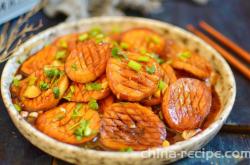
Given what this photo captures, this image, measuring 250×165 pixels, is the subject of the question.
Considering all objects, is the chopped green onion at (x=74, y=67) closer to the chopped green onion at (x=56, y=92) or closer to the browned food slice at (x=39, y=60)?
the chopped green onion at (x=56, y=92)

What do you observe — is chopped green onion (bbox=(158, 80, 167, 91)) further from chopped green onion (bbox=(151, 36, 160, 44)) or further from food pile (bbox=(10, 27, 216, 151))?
chopped green onion (bbox=(151, 36, 160, 44))

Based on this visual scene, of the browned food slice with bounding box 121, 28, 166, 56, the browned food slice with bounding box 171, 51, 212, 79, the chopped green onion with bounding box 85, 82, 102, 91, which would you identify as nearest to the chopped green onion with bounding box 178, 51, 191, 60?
the browned food slice with bounding box 171, 51, 212, 79

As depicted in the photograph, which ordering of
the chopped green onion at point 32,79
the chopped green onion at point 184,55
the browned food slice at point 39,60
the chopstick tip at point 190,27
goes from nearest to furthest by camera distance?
the chopped green onion at point 32,79
the browned food slice at point 39,60
the chopped green onion at point 184,55
the chopstick tip at point 190,27

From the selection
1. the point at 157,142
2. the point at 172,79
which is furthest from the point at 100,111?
the point at 172,79

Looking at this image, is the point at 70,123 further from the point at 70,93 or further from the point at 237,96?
the point at 237,96

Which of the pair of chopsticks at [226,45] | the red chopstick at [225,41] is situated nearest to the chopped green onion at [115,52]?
the pair of chopsticks at [226,45]

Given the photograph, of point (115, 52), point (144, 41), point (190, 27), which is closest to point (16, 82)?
point (115, 52)

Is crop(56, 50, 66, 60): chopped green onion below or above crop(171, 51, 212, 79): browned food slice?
below

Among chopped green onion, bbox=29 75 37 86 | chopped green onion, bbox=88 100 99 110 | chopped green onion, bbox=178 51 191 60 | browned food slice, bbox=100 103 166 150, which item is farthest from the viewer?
chopped green onion, bbox=178 51 191 60
